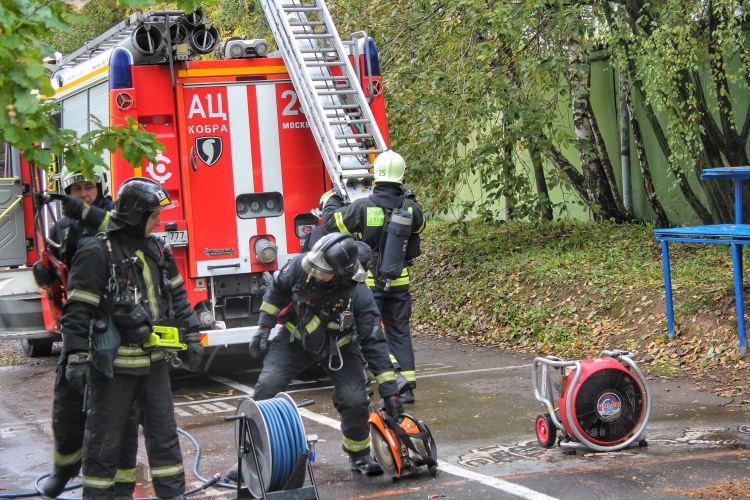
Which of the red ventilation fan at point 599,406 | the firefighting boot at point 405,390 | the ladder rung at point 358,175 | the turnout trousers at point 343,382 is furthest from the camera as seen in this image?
the ladder rung at point 358,175

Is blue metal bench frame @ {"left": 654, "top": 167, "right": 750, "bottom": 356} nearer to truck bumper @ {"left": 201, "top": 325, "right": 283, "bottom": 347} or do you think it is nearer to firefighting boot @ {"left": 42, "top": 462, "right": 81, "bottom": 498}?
truck bumper @ {"left": 201, "top": 325, "right": 283, "bottom": 347}

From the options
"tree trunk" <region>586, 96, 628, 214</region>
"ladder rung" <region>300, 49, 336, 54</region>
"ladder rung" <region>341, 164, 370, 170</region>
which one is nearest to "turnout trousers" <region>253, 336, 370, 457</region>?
"ladder rung" <region>341, 164, 370, 170</region>

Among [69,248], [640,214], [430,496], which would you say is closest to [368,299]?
[430,496]

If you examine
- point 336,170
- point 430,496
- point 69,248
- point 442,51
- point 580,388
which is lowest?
point 430,496

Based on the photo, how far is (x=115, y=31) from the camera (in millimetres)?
10281

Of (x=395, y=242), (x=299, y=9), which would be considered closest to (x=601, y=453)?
(x=395, y=242)

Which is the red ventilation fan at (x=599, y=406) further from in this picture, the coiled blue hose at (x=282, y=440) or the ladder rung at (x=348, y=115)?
the ladder rung at (x=348, y=115)

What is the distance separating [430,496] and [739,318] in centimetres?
441

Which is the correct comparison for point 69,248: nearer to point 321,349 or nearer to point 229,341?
point 321,349

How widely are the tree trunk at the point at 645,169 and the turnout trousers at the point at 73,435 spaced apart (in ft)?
33.9

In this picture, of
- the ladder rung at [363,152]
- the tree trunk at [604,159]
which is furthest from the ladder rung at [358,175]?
the tree trunk at [604,159]

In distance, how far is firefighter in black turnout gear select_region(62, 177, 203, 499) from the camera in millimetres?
5176

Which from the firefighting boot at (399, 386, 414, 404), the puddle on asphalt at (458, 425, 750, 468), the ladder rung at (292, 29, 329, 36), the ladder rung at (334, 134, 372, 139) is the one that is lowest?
the puddle on asphalt at (458, 425, 750, 468)

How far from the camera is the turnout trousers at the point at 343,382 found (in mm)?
5988
